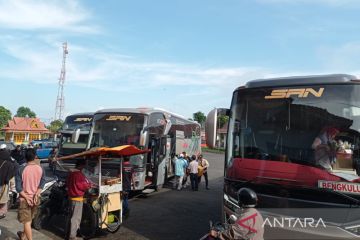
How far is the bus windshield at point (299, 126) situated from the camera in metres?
6.20

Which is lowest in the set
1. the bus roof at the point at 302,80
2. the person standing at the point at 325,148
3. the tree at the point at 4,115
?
the person standing at the point at 325,148

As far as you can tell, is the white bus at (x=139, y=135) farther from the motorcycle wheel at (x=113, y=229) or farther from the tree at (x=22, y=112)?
the tree at (x=22, y=112)

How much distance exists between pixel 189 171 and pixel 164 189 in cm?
145

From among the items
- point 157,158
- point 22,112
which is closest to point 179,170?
point 157,158

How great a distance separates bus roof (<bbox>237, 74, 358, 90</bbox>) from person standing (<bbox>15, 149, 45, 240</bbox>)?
4379mm

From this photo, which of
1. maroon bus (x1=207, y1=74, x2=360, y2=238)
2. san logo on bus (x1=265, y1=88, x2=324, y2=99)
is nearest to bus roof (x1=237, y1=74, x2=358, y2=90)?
maroon bus (x1=207, y1=74, x2=360, y2=238)

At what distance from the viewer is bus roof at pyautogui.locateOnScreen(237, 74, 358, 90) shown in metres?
6.50

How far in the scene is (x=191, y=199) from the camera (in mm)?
15922

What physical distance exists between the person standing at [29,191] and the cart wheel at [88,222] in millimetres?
1306

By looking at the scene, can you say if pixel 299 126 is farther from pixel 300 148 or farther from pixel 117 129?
pixel 117 129

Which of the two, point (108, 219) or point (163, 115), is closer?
point (108, 219)

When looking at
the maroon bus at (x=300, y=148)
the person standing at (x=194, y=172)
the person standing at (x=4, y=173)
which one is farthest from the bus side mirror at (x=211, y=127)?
the person standing at (x=194, y=172)

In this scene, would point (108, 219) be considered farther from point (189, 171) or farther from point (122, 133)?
point (189, 171)

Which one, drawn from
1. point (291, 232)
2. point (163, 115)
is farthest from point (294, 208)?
point (163, 115)
